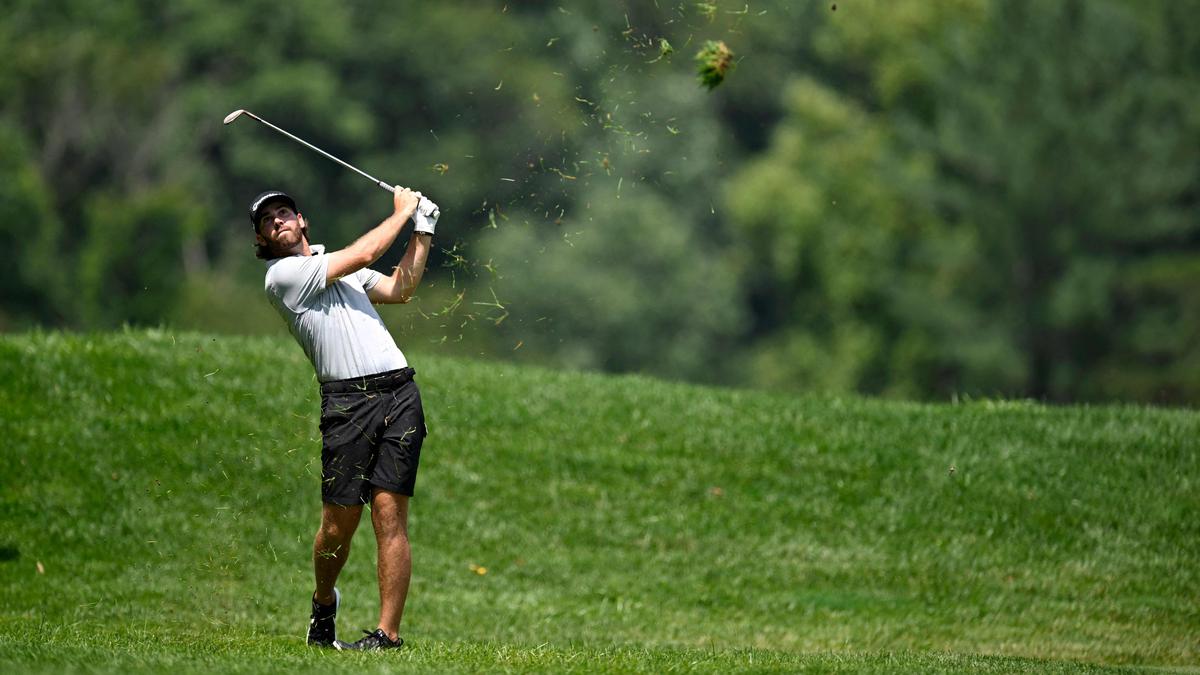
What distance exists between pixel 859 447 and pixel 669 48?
5107mm

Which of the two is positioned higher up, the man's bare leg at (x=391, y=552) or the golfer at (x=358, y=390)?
the golfer at (x=358, y=390)

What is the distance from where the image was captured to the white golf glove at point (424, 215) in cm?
1004

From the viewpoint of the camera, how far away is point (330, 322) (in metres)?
10.0

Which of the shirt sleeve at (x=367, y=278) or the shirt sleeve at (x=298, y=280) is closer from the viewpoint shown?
the shirt sleeve at (x=298, y=280)

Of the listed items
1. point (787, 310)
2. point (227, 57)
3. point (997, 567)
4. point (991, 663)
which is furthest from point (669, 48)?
point (227, 57)

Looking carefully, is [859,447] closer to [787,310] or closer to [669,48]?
[669,48]

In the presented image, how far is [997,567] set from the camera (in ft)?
46.1

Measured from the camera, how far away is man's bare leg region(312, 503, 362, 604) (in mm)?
10117

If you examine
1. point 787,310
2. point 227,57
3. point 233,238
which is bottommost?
point 787,310

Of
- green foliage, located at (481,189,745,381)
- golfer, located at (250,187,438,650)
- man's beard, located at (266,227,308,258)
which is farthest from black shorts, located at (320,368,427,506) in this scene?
green foliage, located at (481,189,745,381)

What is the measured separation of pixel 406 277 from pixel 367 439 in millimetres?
921

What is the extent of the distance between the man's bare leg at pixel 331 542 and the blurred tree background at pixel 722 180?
3987 centimetres

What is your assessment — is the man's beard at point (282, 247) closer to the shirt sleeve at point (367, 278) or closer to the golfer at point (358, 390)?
Answer: the golfer at point (358, 390)

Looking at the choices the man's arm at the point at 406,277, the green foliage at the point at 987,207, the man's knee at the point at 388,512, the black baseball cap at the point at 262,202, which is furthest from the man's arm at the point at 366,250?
the green foliage at the point at 987,207
